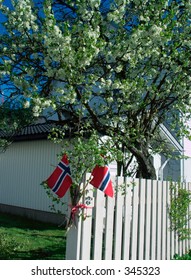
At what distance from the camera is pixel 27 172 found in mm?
10523

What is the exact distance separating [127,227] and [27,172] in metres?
6.99

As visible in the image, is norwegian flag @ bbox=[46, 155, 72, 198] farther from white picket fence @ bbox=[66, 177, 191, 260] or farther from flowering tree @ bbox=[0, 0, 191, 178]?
flowering tree @ bbox=[0, 0, 191, 178]

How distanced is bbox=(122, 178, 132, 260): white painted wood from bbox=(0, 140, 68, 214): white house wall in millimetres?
5389

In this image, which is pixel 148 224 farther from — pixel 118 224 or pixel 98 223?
pixel 98 223

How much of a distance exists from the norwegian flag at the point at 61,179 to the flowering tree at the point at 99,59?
0.53 meters

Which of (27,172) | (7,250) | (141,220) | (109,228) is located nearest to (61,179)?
(109,228)

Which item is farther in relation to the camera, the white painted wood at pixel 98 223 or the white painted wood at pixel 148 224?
the white painted wood at pixel 148 224

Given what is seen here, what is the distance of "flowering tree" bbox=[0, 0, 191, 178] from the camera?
4391 millimetres

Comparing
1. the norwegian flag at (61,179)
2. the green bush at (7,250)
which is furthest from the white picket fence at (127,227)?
the green bush at (7,250)

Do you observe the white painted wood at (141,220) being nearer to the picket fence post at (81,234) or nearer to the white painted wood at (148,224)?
the white painted wood at (148,224)

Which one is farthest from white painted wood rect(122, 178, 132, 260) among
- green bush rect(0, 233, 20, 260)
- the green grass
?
green bush rect(0, 233, 20, 260)

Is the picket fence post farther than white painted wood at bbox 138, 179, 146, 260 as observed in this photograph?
No

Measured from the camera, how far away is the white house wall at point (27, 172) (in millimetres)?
9797

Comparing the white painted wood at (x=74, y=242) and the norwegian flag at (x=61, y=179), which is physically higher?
the norwegian flag at (x=61, y=179)
